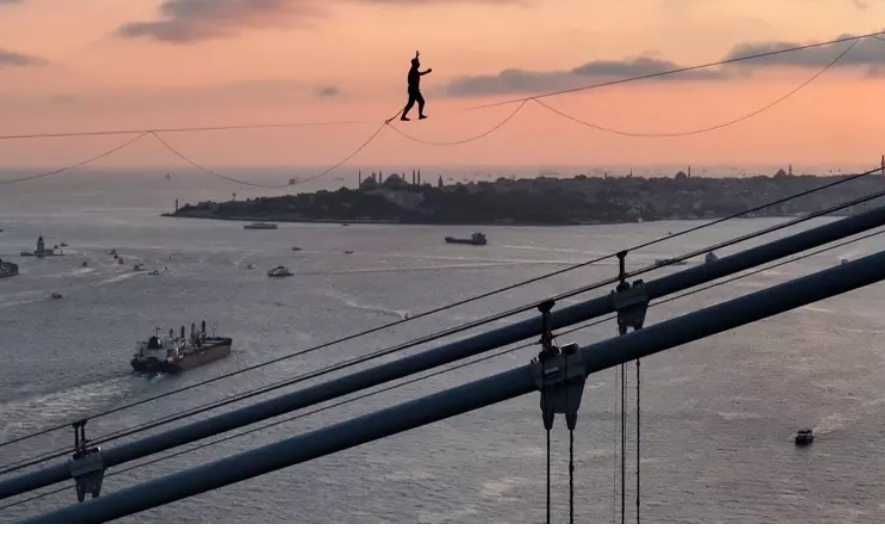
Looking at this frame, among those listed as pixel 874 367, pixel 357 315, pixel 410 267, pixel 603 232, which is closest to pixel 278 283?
pixel 410 267

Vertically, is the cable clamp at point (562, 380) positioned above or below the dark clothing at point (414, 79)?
below

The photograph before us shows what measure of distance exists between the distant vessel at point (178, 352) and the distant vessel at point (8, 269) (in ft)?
32.0

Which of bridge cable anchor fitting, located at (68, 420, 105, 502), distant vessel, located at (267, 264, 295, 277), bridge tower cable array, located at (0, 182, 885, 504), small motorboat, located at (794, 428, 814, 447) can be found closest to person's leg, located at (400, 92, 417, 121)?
bridge tower cable array, located at (0, 182, 885, 504)

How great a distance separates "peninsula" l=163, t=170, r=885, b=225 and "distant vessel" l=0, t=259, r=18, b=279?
1581 centimetres

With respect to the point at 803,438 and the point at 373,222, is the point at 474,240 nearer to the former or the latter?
the point at 373,222

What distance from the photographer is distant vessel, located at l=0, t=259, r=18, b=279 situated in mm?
24188

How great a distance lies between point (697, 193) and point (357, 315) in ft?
92.3

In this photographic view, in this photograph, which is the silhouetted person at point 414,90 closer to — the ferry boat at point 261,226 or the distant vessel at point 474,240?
the distant vessel at point 474,240

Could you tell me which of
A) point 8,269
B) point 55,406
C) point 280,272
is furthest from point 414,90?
point 8,269

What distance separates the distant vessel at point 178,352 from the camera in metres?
13.2

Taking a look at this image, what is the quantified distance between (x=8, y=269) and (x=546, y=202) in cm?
1871

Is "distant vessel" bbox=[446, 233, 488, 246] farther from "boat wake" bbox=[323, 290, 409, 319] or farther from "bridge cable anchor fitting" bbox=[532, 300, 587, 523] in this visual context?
"bridge cable anchor fitting" bbox=[532, 300, 587, 523]

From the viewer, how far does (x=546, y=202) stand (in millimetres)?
38406

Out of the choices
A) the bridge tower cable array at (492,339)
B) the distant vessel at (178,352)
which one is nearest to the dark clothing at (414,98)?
the bridge tower cable array at (492,339)
